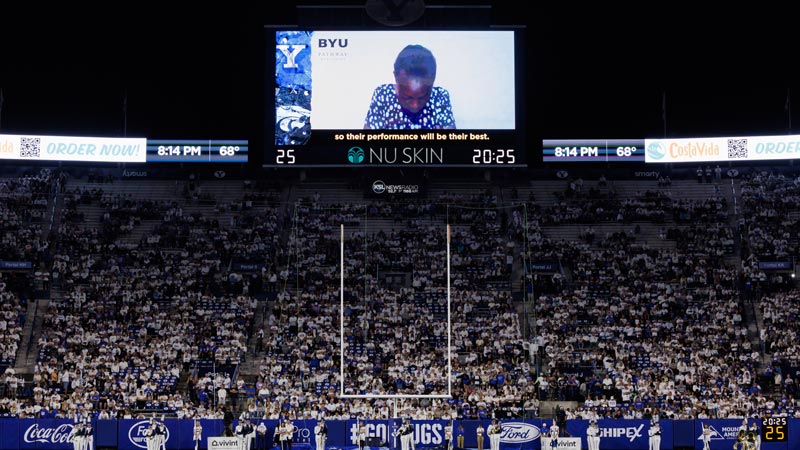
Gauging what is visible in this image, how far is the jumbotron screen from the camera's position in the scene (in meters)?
29.9

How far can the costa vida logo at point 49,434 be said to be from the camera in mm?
28750

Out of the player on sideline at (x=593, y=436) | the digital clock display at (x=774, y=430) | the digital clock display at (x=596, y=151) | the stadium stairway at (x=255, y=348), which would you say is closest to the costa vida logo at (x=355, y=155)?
the stadium stairway at (x=255, y=348)

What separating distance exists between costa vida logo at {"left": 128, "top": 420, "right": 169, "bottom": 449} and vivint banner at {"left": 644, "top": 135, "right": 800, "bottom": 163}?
72.5 feet

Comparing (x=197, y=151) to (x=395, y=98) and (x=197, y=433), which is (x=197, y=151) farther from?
(x=197, y=433)

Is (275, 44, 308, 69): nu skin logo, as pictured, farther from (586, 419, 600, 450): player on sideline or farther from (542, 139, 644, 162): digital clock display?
(542, 139, 644, 162): digital clock display

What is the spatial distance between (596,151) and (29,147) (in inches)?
866

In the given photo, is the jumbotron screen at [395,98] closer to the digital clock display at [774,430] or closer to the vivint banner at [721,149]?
the digital clock display at [774,430]

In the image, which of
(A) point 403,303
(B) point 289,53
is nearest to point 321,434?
(A) point 403,303

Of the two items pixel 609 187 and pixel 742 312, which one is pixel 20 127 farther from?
pixel 742 312

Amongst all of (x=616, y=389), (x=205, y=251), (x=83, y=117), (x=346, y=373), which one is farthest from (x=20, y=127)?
(x=616, y=389)

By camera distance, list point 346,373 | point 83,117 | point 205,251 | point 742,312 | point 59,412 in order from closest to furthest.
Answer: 1. point 59,412
2. point 346,373
3. point 742,312
4. point 205,251
5. point 83,117

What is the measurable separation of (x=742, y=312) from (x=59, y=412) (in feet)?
71.6

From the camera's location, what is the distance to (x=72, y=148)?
138 ft

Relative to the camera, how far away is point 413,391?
103 ft
